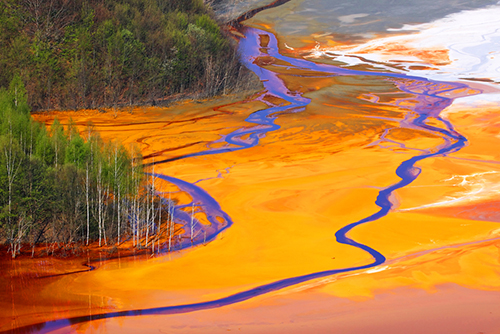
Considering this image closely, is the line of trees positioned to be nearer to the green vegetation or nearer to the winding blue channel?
the winding blue channel

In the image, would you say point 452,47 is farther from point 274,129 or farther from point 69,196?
point 69,196

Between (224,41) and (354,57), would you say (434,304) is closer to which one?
(224,41)

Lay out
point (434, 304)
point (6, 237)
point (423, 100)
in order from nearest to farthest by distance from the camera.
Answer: point (434, 304)
point (6, 237)
point (423, 100)

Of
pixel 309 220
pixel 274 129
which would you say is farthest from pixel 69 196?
pixel 274 129

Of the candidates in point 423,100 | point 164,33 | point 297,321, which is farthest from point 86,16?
point 297,321

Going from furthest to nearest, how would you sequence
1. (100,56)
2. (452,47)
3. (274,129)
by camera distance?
(452,47)
(100,56)
(274,129)

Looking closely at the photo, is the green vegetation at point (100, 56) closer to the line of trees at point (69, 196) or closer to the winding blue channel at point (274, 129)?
the winding blue channel at point (274, 129)
